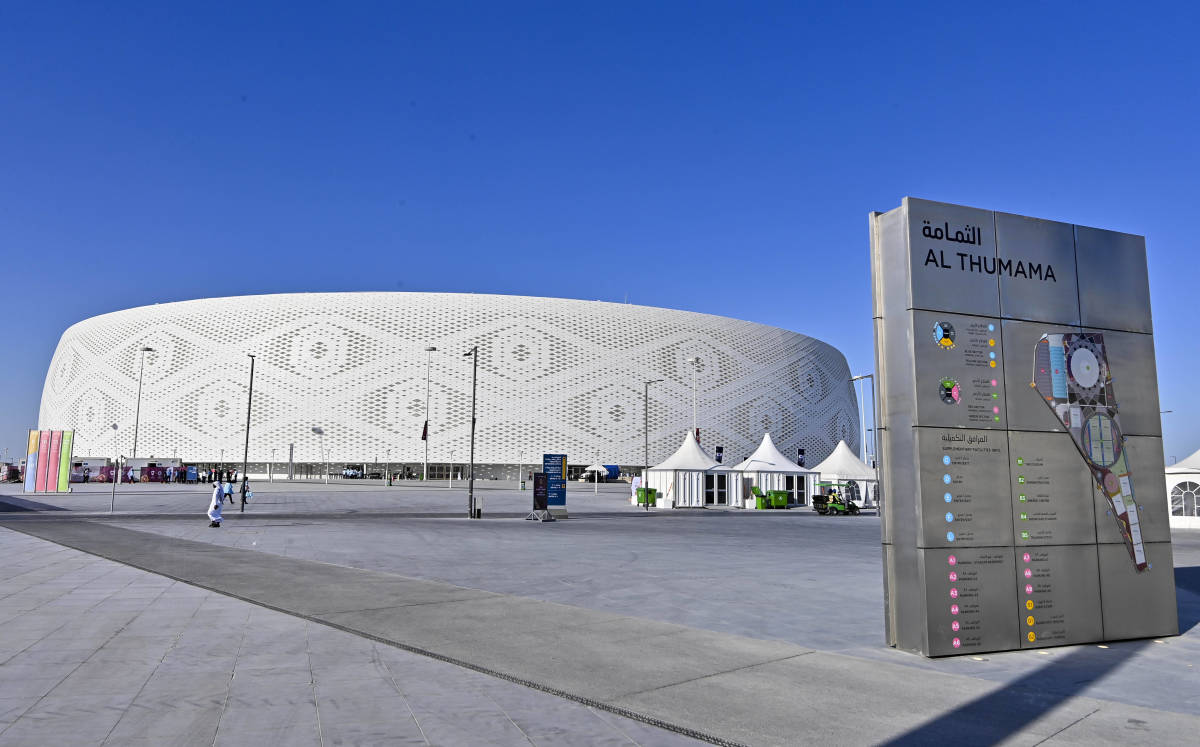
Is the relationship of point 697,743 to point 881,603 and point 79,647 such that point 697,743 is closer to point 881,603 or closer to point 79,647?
point 79,647

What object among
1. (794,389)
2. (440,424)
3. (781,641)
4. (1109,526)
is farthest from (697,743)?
(794,389)

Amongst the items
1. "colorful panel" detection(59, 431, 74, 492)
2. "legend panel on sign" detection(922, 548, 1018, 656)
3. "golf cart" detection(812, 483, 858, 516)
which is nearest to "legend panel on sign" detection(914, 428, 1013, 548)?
"legend panel on sign" detection(922, 548, 1018, 656)

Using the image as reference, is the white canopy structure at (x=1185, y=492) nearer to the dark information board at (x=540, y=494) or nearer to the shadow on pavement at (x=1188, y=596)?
the shadow on pavement at (x=1188, y=596)

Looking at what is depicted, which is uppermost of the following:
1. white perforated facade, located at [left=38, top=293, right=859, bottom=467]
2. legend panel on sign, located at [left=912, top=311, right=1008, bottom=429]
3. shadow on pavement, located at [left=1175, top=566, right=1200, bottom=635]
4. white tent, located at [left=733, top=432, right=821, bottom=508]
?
white perforated facade, located at [left=38, top=293, right=859, bottom=467]

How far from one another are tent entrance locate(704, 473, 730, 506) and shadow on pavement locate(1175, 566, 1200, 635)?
30112 millimetres

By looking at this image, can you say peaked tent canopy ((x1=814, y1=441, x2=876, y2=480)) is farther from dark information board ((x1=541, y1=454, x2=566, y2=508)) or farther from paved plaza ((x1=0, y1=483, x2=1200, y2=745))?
paved plaza ((x1=0, y1=483, x2=1200, y2=745))

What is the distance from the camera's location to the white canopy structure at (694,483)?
4456 centimetres

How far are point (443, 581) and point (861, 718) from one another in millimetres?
7694

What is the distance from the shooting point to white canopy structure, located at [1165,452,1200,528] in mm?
32062

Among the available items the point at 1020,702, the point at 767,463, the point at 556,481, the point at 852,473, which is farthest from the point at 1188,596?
the point at 852,473

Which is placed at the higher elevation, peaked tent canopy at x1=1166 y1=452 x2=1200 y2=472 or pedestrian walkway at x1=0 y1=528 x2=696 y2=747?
peaked tent canopy at x1=1166 y1=452 x2=1200 y2=472

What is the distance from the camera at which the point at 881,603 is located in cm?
1007

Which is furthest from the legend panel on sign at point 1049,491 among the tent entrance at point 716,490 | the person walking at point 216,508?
the tent entrance at point 716,490

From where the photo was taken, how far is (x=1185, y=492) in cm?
3250
